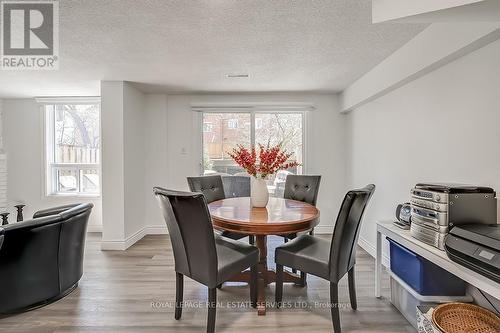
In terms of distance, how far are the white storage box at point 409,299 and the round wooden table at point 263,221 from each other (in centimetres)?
79

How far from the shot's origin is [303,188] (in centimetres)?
296

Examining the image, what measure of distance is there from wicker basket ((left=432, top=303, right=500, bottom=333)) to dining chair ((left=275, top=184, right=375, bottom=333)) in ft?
1.83

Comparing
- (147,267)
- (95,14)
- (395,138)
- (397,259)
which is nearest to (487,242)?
(397,259)

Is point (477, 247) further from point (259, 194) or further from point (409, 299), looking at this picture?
point (259, 194)

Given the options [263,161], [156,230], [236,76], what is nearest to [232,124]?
[236,76]

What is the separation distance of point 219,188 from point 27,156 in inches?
144

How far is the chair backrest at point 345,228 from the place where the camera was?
5.44ft

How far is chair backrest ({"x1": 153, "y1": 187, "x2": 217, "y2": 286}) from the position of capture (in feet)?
5.20

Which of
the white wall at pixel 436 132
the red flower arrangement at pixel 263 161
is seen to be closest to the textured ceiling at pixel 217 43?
the white wall at pixel 436 132

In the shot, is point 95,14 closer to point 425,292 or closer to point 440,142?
point 440,142

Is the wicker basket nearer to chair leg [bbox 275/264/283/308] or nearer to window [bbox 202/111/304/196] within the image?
chair leg [bbox 275/264/283/308]

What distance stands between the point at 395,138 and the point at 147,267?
3081mm

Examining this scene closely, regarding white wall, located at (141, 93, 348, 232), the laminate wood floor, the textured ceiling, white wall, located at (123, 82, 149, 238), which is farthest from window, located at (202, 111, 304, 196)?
the laminate wood floor

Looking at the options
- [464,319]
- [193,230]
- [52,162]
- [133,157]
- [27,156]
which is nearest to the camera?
[464,319]
